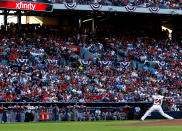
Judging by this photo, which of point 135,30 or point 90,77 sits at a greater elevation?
point 135,30

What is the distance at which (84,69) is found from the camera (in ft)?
112

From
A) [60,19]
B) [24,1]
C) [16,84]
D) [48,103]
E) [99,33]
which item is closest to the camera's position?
[48,103]

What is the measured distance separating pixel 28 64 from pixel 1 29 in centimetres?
752

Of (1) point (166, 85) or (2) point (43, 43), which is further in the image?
(2) point (43, 43)

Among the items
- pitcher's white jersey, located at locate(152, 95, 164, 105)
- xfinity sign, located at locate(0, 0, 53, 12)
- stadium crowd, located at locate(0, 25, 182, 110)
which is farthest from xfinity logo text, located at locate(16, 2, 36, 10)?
pitcher's white jersey, located at locate(152, 95, 164, 105)

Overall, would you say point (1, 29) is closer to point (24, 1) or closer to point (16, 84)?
point (24, 1)

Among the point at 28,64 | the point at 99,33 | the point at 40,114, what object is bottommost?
the point at 40,114

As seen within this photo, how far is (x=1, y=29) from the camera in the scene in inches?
1512

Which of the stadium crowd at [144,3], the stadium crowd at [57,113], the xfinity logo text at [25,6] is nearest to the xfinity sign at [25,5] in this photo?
the xfinity logo text at [25,6]

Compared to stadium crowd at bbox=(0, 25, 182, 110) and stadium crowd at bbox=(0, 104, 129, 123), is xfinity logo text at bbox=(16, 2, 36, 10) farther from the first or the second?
stadium crowd at bbox=(0, 104, 129, 123)

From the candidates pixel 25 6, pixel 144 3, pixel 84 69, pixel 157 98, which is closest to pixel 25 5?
pixel 25 6

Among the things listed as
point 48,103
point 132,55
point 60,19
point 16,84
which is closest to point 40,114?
point 48,103

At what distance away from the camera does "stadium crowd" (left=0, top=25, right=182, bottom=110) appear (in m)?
29.6

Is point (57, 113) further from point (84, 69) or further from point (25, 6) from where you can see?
point (25, 6)
